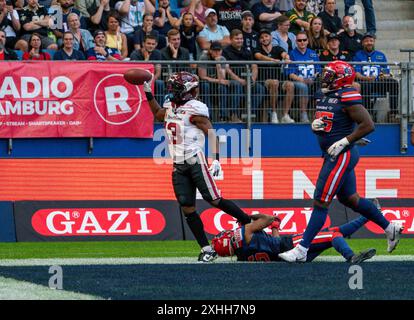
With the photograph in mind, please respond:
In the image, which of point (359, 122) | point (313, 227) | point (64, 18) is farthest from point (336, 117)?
point (64, 18)

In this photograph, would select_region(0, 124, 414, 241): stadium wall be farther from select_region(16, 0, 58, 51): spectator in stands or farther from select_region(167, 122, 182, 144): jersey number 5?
select_region(167, 122, 182, 144): jersey number 5

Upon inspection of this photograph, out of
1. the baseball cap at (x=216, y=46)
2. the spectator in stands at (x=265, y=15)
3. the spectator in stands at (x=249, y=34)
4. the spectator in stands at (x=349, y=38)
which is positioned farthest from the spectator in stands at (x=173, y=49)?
the spectator in stands at (x=349, y=38)

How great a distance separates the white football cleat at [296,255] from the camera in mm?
12328

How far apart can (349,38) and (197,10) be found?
9.61 feet

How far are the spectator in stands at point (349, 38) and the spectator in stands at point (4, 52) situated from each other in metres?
6.13

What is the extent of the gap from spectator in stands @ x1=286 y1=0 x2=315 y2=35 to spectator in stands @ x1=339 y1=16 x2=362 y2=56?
0.67 metres

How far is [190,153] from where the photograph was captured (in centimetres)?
1356

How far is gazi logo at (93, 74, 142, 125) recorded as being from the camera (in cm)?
1948

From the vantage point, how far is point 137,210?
57.2 feet

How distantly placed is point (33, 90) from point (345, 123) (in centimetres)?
782

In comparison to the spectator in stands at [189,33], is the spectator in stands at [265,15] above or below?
above

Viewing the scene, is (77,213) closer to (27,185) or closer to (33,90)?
(27,185)

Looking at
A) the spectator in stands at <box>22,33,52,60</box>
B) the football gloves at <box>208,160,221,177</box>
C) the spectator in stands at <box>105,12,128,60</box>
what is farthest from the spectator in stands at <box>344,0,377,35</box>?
the football gloves at <box>208,160,221,177</box>

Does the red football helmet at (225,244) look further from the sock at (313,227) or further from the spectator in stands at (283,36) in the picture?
the spectator in stands at (283,36)
